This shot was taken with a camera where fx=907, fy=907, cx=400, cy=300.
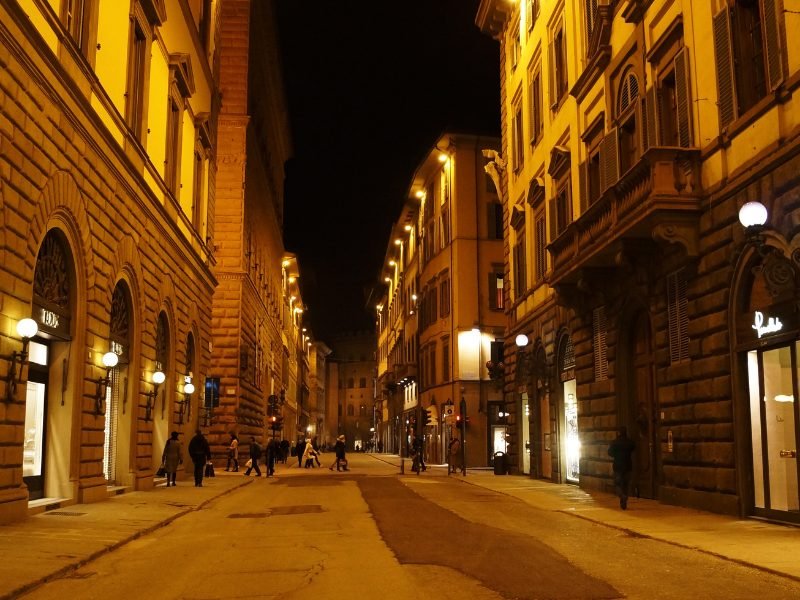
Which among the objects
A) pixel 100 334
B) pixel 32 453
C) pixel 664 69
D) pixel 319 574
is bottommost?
pixel 319 574

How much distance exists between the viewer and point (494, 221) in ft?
160

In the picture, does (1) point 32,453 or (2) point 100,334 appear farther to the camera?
(2) point 100,334

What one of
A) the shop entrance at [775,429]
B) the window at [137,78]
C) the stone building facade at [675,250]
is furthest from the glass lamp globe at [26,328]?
the shop entrance at [775,429]

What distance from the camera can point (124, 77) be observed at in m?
20.8

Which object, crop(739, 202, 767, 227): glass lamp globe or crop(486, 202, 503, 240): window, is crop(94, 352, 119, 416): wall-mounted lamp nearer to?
crop(739, 202, 767, 227): glass lamp globe

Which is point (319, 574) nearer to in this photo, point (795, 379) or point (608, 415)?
point (795, 379)

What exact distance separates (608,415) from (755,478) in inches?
281

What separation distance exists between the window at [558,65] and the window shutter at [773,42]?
1289 centimetres

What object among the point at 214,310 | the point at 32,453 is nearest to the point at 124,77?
the point at 32,453

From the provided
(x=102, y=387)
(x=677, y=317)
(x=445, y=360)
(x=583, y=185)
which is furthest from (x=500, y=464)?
(x=102, y=387)

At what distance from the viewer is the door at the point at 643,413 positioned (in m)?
20.2

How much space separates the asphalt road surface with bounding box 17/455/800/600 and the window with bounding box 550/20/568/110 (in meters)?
14.9

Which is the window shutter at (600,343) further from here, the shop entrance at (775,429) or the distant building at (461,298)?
the distant building at (461,298)

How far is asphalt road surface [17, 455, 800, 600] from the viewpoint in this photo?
8.92m
